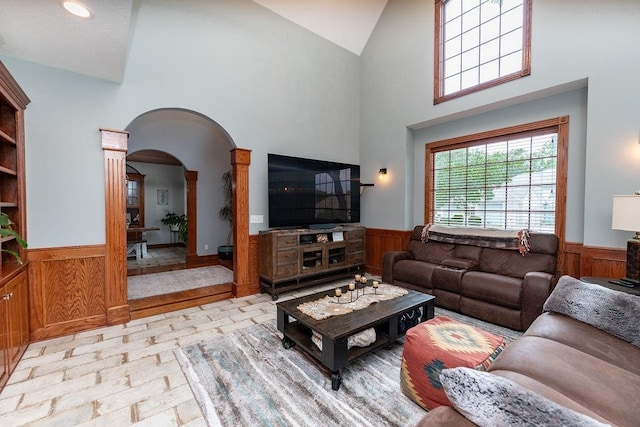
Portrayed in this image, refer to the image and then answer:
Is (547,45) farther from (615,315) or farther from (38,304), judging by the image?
(38,304)

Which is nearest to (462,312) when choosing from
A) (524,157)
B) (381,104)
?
(524,157)

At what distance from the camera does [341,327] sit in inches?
80.3

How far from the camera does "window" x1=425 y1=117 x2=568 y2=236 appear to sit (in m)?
3.47

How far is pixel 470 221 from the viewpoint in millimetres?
4277

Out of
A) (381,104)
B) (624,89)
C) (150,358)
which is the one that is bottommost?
(150,358)

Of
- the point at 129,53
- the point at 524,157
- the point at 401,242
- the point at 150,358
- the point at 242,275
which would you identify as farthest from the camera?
the point at 401,242

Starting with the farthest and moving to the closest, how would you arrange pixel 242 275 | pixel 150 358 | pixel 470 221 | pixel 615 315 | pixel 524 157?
pixel 470 221 → pixel 242 275 → pixel 524 157 → pixel 150 358 → pixel 615 315

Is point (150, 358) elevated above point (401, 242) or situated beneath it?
situated beneath

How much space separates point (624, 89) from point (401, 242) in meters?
3.17

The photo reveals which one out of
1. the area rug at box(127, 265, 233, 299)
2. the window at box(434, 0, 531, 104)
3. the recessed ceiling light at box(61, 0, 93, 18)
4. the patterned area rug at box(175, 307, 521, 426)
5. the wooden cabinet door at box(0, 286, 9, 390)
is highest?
the window at box(434, 0, 531, 104)

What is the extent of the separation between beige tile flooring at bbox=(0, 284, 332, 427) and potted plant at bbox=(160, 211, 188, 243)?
198 inches

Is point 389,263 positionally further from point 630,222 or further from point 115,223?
point 115,223

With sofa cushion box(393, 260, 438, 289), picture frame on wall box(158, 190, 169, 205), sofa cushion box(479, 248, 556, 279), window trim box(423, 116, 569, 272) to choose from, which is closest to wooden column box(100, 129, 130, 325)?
sofa cushion box(393, 260, 438, 289)

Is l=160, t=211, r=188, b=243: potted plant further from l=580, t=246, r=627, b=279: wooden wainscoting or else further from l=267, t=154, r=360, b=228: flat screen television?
l=580, t=246, r=627, b=279: wooden wainscoting
